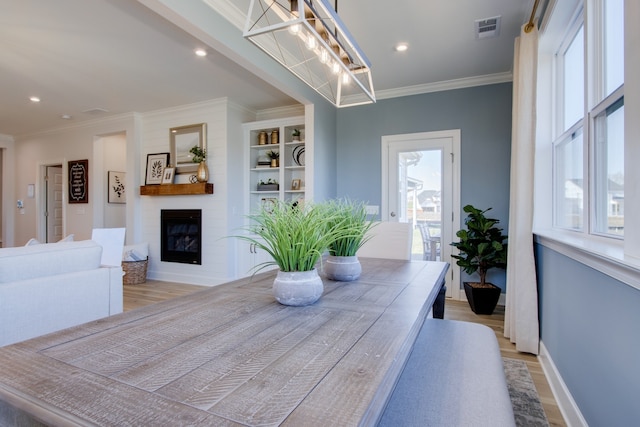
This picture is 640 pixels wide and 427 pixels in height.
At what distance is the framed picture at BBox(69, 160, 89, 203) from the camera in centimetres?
569

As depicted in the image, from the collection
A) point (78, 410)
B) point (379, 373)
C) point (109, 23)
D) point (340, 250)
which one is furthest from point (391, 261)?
point (109, 23)

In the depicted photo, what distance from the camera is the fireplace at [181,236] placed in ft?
15.5

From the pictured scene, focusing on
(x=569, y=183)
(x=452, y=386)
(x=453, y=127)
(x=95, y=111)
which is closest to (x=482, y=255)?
(x=569, y=183)

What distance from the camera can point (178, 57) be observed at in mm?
3273

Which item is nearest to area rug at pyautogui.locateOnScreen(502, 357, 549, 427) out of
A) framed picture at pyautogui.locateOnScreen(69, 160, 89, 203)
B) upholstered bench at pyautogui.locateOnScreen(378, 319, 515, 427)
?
upholstered bench at pyautogui.locateOnScreen(378, 319, 515, 427)

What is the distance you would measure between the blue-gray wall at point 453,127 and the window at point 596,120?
143 cm

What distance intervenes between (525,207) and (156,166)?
4795mm

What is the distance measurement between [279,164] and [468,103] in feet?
8.19

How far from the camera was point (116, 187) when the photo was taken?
19.2 ft

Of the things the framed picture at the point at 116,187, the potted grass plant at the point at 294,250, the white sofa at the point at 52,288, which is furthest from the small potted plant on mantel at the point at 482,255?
the framed picture at the point at 116,187

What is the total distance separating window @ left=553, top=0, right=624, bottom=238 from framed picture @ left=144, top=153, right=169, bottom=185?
4.82m

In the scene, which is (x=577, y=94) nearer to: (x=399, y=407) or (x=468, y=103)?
(x=468, y=103)

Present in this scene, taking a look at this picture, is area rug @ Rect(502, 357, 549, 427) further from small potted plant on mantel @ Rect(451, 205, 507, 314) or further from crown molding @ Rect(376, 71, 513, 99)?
crown molding @ Rect(376, 71, 513, 99)

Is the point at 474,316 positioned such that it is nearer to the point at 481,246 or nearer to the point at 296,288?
the point at 481,246
